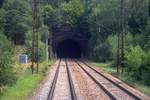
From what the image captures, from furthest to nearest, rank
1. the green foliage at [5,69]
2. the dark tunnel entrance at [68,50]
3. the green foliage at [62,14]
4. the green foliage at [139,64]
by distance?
the dark tunnel entrance at [68,50] < the green foliage at [62,14] < the green foliage at [139,64] < the green foliage at [5,69]

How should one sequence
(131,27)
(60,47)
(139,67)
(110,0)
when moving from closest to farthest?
(139,67) → (131,27) → (110,0) → (60,47)

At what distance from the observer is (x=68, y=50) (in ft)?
421

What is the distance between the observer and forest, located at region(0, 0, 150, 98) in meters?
50.6

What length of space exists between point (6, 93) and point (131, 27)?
5575 cm

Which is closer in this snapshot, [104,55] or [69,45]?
[104,55]

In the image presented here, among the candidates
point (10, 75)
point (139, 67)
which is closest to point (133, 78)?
point (139, 67)

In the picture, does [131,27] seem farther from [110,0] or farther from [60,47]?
[60,47]

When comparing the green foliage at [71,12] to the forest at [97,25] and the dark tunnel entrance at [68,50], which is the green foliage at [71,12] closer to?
the forest at [97,25]

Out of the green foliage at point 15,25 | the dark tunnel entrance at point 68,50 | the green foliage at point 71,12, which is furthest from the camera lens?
the dark tunnel entrance at point 68,50

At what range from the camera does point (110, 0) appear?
9644 centimetres

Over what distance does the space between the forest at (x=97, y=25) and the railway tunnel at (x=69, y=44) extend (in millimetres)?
1354

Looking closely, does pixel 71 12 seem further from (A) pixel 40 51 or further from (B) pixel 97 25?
(A) pixel 40 51

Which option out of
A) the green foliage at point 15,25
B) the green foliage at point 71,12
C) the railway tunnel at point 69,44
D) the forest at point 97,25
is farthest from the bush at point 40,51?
the green foliage at point 71,12

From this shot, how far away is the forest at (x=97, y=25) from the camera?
5059 cm
